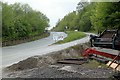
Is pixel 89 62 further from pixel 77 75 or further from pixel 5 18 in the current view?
pixel 5 18

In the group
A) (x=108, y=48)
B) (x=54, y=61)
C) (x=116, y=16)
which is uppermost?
(x=116, y=16)

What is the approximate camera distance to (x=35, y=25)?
8662cm

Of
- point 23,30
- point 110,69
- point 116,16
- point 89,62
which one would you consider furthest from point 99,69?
point 23,30

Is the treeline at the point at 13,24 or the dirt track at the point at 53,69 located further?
the treeline at the point at 13,24

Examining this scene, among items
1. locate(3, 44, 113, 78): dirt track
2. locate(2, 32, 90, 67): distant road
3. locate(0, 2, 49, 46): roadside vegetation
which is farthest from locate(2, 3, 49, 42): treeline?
locate(3, 44, 113, 78): dirt track

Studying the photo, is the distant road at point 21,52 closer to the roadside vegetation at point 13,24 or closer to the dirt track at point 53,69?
the dirt track at point 53,69

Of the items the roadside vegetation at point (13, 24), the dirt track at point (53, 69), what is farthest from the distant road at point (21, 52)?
the roadside vegetation at point (13, 24)

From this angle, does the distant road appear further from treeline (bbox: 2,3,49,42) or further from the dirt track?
treeline (bbox: 2,3,49,42)

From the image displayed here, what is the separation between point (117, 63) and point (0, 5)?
41.0 m

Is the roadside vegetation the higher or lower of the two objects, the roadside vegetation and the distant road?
the higher

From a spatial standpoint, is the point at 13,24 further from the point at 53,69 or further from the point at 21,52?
the point at 53,69

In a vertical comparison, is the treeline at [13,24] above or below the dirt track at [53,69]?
above

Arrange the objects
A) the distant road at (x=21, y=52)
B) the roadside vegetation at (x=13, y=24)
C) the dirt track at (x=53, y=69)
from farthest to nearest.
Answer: the roadside vegetation at (x=13, y=24), the distant road at (x=21, y=52), the dirt track at (x=53, y=69)

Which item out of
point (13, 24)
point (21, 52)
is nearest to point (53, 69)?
point (21, 52)
